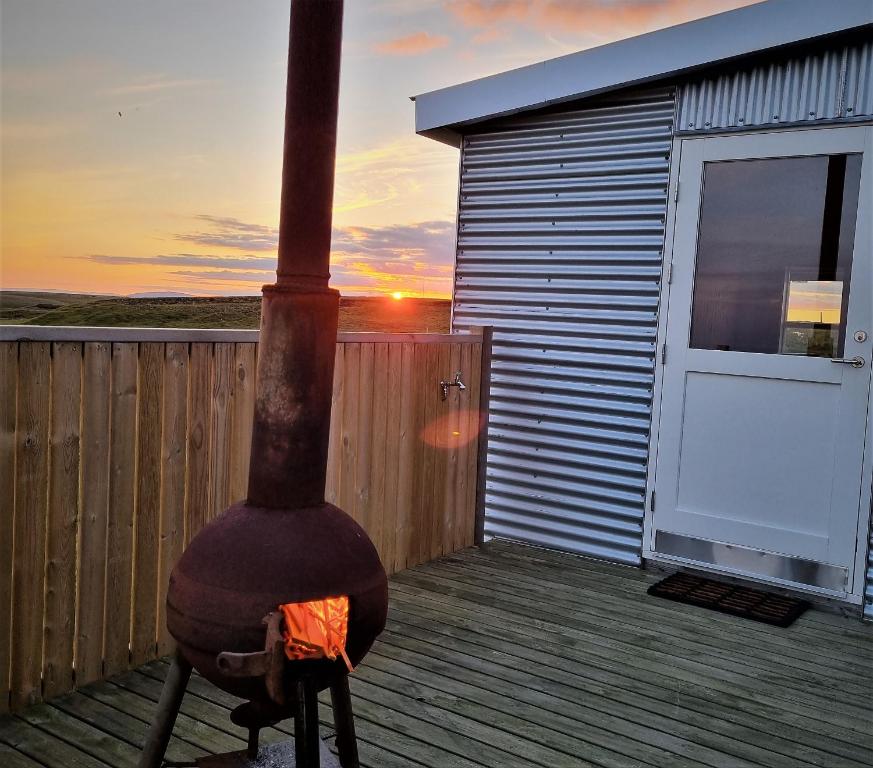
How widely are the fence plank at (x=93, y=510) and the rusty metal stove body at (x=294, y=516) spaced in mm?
1075

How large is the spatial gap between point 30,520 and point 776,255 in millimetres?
3908

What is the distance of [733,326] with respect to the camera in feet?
15.1

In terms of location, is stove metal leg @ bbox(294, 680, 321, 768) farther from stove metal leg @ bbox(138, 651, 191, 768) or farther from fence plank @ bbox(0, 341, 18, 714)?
fence plank @ bbox(0, 341, 18, 714)

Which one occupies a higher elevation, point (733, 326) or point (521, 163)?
point (521, 163)

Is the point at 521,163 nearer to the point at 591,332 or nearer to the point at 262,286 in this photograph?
the point at 591,332

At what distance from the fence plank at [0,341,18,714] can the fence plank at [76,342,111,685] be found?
0.86 ft

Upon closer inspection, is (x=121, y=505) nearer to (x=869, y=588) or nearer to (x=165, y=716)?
(x=165, y=716)

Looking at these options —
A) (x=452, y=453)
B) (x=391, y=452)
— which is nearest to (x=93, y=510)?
(x=391, y=452)

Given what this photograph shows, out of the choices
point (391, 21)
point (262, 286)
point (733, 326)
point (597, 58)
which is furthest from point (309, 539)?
point (391, 21)

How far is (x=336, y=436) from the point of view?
13.6 feet

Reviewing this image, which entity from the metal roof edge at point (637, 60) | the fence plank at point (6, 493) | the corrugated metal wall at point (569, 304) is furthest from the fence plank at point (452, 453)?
the fence plank at point (6, 493)

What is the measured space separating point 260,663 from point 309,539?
1.07 feet

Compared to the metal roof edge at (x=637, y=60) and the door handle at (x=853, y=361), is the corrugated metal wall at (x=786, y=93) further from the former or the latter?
the door handle at (x=853, y=361)

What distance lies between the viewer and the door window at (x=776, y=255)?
4.29 meters
